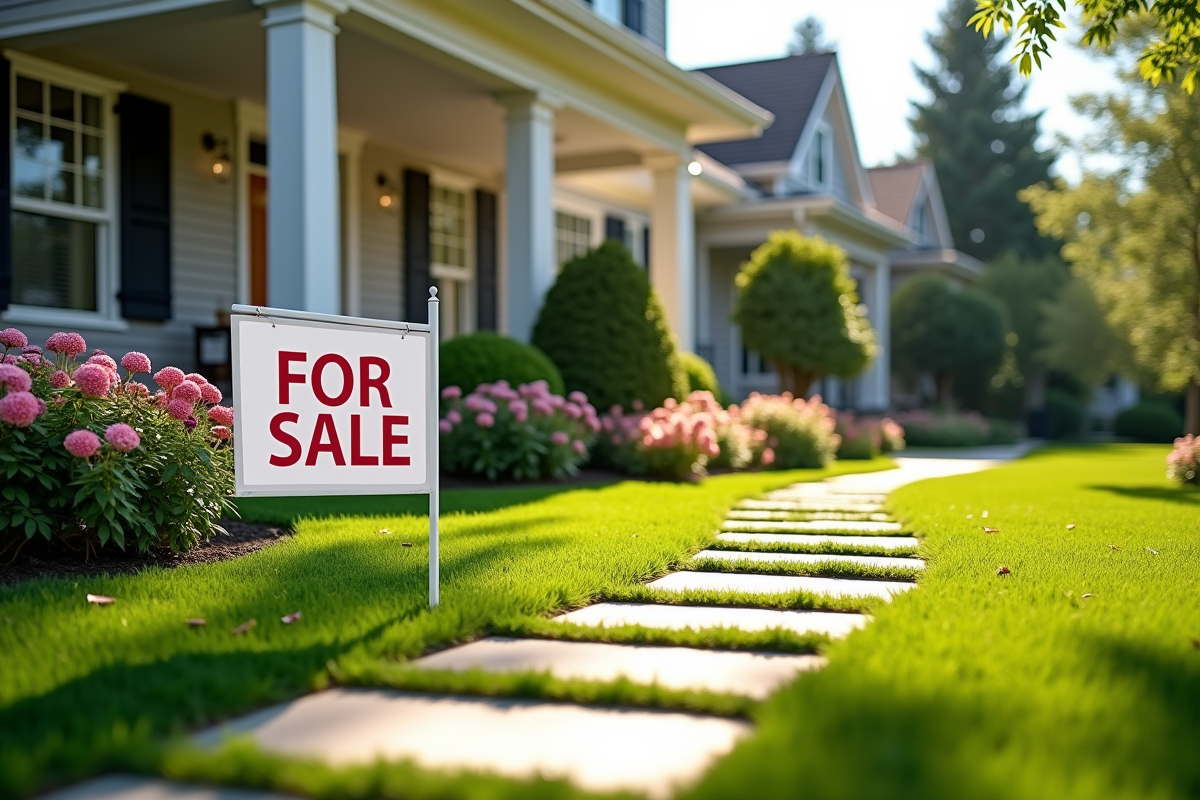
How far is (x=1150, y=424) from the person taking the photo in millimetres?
25469

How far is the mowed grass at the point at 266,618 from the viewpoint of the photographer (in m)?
2.30

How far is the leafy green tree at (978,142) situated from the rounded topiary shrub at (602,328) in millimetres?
36798

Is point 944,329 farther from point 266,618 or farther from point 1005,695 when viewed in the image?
point 1005,695

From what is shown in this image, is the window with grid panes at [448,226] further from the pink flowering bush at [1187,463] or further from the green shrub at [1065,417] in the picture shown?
the green shrub at [1065,417]

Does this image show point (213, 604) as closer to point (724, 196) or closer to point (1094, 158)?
point (1094, 158)

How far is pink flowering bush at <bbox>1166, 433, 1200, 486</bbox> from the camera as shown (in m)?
9.26

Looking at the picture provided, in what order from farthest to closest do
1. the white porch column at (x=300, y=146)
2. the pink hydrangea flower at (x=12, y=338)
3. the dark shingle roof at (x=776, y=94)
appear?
the dark shingle roof at (x=776, y=94) → the white porch column at (x=300, y=146) → the pink hydrangea flower at (x=12, y=338)

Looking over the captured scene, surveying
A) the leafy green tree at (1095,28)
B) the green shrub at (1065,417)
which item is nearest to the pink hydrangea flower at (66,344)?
the leafy green tree at (1095,28)

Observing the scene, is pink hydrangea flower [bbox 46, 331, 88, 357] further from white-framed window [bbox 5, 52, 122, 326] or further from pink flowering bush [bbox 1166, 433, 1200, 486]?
pink flowering bush [bbox 1166, 433, 1200, 486]

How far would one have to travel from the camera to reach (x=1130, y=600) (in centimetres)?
358


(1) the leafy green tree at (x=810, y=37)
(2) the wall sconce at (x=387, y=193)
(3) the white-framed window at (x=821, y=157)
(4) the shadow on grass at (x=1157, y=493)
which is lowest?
(4) the shadow on grass at (x=1157, y=493)

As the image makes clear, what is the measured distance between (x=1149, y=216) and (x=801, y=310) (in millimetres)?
4211

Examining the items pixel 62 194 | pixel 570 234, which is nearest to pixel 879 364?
pixel 570 234

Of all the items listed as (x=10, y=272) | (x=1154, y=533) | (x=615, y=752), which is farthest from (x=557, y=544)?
(x=10, y=272)
